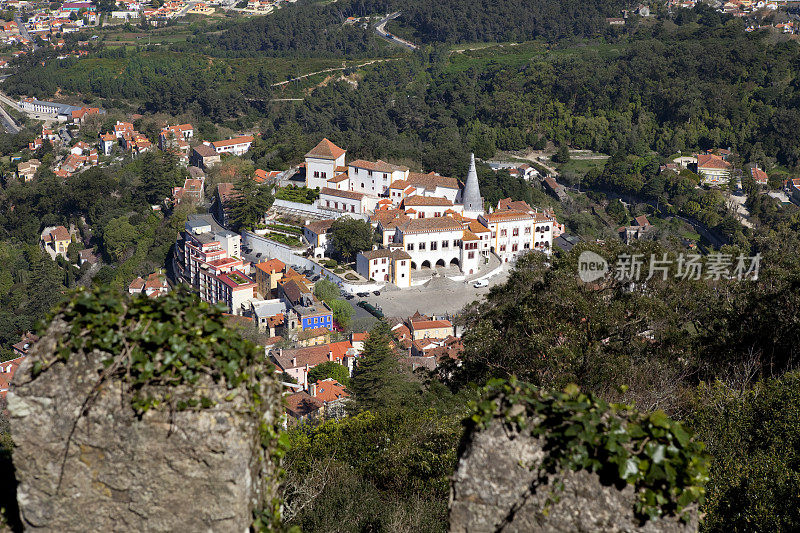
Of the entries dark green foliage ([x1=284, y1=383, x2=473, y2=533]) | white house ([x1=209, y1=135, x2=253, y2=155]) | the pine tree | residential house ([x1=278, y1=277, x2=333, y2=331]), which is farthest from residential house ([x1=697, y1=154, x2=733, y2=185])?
dark green foliage ([x1=284, y1=383, x2=473, y2=533])

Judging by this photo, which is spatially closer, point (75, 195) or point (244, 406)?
point (244, 406)

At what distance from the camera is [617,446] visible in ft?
10.7

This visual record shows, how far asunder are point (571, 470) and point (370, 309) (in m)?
26.1

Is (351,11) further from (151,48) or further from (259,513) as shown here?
(259,513)

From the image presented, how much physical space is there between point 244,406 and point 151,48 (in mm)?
86823

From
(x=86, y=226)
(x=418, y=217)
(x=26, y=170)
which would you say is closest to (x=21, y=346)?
(x=86, y=226)

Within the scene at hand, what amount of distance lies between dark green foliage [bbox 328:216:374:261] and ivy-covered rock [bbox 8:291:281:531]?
2781cm

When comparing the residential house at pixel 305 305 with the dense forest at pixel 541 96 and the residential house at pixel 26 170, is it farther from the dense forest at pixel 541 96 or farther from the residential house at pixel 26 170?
the residential house at pixel 26 170

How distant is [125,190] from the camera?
44312 mm

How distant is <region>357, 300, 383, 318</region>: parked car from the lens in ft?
94.7

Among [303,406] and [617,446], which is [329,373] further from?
[617,446]

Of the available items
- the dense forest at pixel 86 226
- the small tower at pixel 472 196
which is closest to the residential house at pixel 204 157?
the dense forest at pixel 86 226

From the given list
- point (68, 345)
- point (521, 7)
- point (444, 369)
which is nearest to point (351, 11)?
point (521, 7)

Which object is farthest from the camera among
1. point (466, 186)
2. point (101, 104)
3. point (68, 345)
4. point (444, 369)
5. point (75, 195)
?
point (101, 104)
